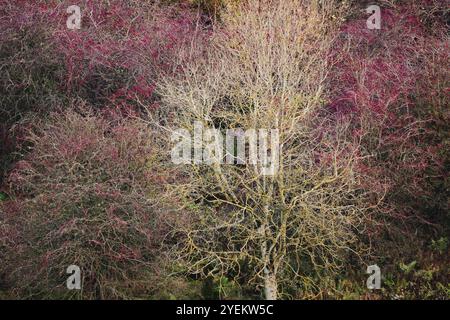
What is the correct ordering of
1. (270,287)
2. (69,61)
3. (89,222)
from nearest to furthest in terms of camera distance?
(89,222) → (270,287) → (69,61)

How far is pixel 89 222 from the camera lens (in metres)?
9.45

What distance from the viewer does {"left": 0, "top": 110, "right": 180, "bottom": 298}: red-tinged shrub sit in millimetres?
9391

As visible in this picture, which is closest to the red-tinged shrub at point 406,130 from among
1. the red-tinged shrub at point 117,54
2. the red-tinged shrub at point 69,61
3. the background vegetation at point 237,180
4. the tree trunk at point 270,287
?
the background vegetation at point 237,180

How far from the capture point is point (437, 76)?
11414 mm

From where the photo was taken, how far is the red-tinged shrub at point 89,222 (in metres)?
9.39

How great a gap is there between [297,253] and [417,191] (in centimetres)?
226

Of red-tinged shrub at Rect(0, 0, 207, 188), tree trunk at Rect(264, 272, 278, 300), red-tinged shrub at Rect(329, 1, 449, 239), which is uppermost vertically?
red-tinged shrub at Rect(0, 0, 207, 188)

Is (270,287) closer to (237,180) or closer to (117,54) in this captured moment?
(237,180)

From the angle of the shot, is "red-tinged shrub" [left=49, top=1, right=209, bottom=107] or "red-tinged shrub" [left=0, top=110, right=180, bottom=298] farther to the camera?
"red-tinged shrub" [left=49, top=1, right=209, bottom=107]

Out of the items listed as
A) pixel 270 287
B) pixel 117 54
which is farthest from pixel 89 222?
pixel 117 54

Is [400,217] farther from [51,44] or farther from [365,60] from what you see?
[51,44]

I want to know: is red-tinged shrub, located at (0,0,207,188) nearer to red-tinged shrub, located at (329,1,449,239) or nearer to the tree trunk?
red-tinged shrub, located at (329,1,449,239)

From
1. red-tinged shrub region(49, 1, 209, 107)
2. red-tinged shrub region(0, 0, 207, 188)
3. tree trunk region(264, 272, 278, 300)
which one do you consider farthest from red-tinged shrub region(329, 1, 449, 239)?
red-tinged shrub region(49, 1, 209, 107)

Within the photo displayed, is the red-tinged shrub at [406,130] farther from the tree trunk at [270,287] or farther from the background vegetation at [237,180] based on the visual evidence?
the tree trunk at [270,287]
